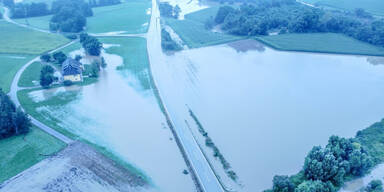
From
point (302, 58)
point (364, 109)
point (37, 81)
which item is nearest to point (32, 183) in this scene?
point (37, 81)

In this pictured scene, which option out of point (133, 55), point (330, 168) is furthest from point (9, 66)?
point (330, 168)

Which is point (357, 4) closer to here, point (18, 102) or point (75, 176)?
point (75, 176)

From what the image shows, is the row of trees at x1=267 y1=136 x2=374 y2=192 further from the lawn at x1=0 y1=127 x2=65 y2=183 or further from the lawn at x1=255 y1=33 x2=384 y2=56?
the lawn at x1=255 y1=33 x2=384 y2=56

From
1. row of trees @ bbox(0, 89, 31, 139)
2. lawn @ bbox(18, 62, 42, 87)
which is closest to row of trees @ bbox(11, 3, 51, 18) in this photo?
lawn @ bbox(18, 62, 42, 87)

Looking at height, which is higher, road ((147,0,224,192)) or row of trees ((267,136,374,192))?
row of trees ((267,136,374,192))

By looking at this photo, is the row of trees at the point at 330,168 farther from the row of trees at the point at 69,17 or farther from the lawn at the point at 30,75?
the row of trees at the point at 69,17

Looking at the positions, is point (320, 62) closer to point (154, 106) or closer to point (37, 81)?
point (154, 106)
